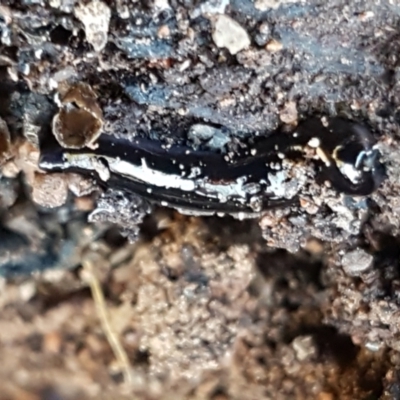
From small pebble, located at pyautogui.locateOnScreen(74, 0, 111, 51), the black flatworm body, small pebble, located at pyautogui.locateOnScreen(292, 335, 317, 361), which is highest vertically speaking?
small pebble, located at pyautogui.locateOnScreen(74, 0, 111, 51)

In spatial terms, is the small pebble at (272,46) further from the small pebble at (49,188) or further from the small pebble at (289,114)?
the small pebble at (49,188)

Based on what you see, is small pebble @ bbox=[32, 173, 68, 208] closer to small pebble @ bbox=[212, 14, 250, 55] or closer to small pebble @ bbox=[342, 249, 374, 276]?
small pebble @ bbox=[212, 14, 250, 55]

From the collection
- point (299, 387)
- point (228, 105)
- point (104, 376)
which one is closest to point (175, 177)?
point (228, 105)

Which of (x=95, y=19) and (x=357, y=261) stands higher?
(x=95, y=19)

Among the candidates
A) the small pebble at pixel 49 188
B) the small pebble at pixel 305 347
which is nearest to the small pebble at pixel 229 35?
the small pebble at pixel 49 188

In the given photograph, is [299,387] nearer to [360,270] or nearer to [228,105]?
[360,270]

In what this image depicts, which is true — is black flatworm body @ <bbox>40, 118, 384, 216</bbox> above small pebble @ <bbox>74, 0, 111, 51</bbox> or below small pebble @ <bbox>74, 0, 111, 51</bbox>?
below

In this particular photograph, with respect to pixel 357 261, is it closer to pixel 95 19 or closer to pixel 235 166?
pixel 235 166

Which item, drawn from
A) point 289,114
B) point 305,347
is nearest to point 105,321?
point 305,347

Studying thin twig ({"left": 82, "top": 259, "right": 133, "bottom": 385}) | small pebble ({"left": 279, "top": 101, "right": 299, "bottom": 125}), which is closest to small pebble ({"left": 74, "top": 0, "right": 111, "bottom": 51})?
small pebble ({"left": 279, "top": 101, "right": 299, "bottom": 125})

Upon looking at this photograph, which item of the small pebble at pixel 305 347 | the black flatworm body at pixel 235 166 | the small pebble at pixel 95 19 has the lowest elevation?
the small pebble at pixel 305 347

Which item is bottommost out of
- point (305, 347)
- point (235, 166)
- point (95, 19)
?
point (305, 347)
